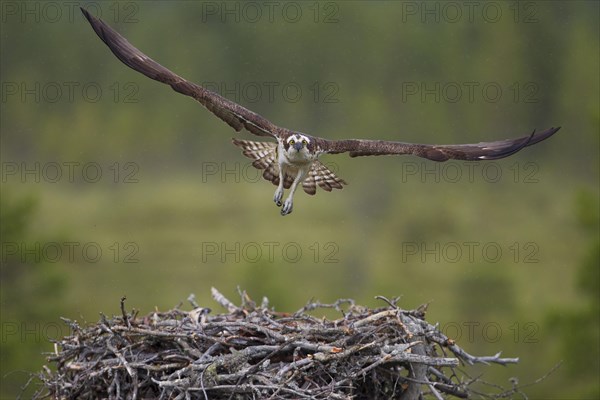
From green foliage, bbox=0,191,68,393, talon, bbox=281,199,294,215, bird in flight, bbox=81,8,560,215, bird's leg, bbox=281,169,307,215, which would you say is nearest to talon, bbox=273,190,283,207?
bird in flight, bbox=81,8,560,215

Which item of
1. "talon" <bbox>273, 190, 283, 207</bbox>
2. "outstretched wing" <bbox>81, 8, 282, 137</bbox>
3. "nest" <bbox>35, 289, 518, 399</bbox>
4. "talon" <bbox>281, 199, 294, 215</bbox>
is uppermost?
"outstretched wing" <bbox>81, 8, 282, 137</bbox>

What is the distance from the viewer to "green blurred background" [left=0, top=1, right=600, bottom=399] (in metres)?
40.7

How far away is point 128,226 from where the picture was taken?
5500cm

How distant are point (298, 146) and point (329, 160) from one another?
34.7 metres

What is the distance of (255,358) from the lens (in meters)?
9.68

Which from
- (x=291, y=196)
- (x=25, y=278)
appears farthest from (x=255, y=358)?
(x=25, y=278)

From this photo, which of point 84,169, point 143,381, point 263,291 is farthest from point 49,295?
point 84,169

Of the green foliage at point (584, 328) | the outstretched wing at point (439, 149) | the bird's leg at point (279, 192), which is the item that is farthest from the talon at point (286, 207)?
the green foliage at point (584, 328)

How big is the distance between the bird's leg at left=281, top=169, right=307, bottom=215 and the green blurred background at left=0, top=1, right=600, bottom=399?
17988mm

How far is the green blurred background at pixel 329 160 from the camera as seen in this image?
4066 cm

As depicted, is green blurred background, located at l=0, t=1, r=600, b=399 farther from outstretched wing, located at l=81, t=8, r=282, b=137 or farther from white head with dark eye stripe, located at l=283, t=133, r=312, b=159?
white head with dark eye stripe, located at l=283, t=133, r=312, b=159

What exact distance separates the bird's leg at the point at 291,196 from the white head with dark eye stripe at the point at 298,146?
0.37 meters

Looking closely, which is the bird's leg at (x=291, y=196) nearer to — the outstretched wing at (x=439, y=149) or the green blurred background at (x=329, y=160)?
the outstretched wing at (x=439, y=149)

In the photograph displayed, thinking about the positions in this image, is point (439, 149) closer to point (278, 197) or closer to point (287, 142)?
point (287, 142)
